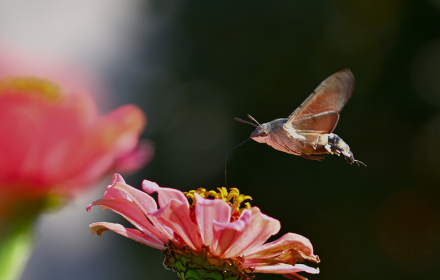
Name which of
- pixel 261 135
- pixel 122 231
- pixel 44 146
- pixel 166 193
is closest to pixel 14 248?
pixel 44 146

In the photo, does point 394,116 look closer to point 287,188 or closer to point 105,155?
point 287,188

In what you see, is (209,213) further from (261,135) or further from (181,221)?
(261,135)

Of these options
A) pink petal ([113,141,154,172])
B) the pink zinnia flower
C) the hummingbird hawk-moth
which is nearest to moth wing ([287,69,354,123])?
the hummingbird hawk-moth

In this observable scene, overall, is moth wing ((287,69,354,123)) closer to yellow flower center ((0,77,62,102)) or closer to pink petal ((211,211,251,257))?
pink petal ((211,211,251,257))

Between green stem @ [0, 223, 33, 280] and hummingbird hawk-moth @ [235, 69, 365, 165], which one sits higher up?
green stem @ [0, 223, 33, 280]

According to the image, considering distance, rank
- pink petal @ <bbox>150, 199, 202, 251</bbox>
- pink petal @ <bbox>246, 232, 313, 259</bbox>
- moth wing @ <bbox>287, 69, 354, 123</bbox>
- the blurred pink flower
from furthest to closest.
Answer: moth wing @ <bbox>287, 69, 354, 123</bbox>
pink petal @ <bbox>246, 232, 313, 259</bbox>
pink petal @ <bbox>150, 199, 202, 251</bbox>
the blurred pink flower

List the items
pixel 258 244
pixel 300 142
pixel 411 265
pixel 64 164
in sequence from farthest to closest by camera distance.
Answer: pixel 411 265 → pixel 300 142 → pixel 258 244 → pixel 64 164

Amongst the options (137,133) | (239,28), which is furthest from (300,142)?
(239,28)
